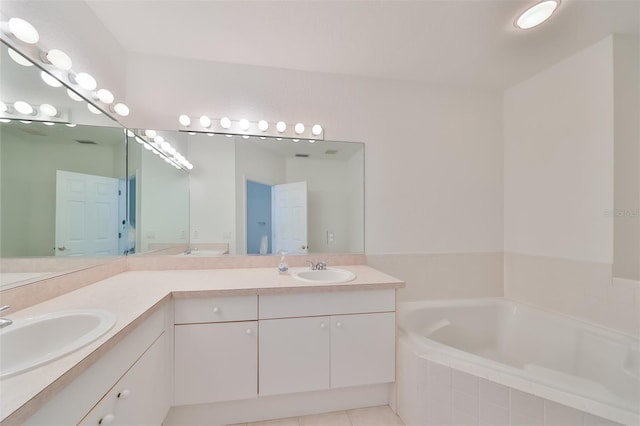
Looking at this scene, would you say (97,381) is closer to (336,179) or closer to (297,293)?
(297,293)

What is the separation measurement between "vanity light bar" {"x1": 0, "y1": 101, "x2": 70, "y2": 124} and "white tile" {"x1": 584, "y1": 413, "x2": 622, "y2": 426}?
2689 mm

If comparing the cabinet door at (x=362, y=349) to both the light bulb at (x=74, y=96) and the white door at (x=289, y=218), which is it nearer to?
the white door at (x=289, y=218)

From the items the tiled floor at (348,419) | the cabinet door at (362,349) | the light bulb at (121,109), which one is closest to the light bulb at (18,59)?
the light bulb at (121,109)

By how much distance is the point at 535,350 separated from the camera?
6.08ft

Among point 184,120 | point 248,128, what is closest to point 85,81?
point 184,120

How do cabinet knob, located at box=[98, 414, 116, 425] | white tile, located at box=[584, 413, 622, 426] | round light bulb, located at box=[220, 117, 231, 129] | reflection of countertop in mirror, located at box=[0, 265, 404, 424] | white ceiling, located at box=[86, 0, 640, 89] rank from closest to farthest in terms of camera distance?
reflection of countertop in mirror, located at box=[0, 265, 404, 424], cabinet knob, located at box=[98, 414, 116, 425], white tile, located at box=[584, 413, 622, 426], white ceiling, located at box=[86, 0, 640, 89], round light bulb, located at box=[220, 117, 231, 129]

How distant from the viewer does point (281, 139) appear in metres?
1.99

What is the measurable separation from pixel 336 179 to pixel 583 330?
205 cm

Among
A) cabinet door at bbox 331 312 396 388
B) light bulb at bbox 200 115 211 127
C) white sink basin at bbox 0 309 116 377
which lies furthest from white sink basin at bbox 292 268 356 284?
light bulb at bbox 200 115 211 127

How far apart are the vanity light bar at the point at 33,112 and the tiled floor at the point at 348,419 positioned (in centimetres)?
195

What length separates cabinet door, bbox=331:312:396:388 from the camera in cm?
148

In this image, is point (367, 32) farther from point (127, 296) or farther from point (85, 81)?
point (127, 296)

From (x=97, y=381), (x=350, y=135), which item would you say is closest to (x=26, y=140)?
(x=97, y=381)

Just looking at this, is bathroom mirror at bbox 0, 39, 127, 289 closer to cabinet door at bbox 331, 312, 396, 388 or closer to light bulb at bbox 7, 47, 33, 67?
light bulb at bbox 7, 47, 33, 67
